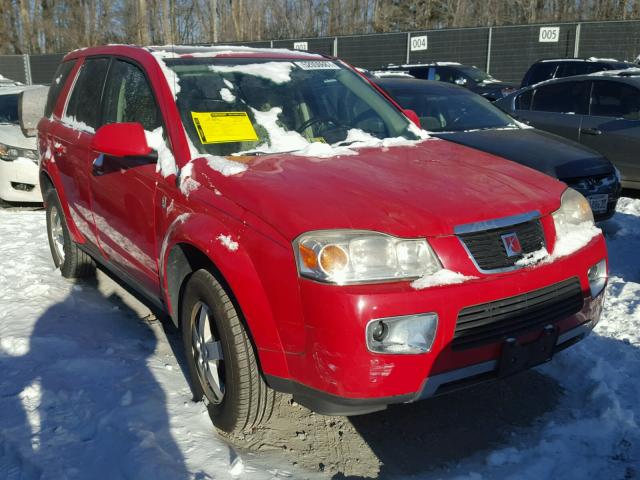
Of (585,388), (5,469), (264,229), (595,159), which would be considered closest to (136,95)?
(264,229)

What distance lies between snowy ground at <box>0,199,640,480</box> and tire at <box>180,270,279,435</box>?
0.16 meters

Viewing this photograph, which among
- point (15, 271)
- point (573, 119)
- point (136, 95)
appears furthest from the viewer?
point (573, 119)

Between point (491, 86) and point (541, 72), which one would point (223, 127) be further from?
point (491, 86)

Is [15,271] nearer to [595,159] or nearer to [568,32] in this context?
[595,159]

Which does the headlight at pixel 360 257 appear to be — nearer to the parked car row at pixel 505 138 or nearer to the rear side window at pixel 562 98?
the parked car row at pixel 505 138

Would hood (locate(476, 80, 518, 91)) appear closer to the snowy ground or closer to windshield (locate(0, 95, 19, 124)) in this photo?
windshield (locate(0, 95, 19, 124))

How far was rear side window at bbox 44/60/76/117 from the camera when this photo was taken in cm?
502

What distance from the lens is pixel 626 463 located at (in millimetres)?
2877

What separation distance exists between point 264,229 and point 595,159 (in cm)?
475

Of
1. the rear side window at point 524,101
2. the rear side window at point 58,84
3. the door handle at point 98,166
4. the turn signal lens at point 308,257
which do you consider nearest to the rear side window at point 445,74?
the rear side window at point 524,101

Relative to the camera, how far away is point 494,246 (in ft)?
8.61

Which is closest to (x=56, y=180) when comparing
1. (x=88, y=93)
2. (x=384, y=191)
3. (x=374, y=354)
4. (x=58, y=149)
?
(x=58, y=149)

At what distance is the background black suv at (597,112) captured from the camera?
7719 mm

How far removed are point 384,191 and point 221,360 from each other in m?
1.10
